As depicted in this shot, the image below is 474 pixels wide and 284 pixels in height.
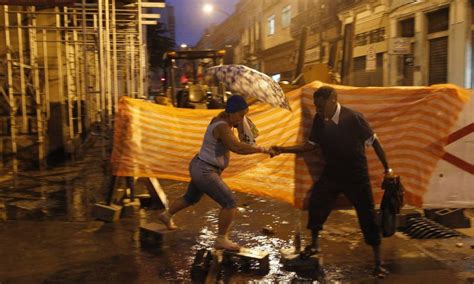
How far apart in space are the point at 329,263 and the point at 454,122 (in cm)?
202

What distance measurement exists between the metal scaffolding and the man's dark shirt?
5.01 m

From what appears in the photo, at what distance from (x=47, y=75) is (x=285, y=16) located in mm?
23059

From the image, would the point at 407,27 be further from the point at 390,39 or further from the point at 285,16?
the point at 285,16

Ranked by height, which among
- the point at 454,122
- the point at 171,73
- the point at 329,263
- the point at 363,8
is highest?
the point at 363,8

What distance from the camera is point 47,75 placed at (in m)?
12.0

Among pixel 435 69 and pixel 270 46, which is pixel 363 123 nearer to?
pixel 435 69

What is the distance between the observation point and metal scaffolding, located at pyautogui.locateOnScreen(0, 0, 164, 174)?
396 inches

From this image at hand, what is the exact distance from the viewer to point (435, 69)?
1563 cm

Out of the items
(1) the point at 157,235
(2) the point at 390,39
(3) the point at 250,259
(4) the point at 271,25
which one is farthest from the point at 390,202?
(4) the point at 271,25

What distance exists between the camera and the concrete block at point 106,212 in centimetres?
672

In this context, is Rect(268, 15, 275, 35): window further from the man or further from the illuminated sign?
the man

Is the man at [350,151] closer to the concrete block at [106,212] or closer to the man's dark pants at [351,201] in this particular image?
the man's dark pants at [351,201]

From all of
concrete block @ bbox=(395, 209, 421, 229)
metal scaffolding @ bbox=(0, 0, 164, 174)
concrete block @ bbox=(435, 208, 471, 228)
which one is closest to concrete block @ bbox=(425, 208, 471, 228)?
concrete block @ bbox=(435, 208, 471, 228)

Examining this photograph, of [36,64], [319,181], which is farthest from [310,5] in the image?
[319,181]
